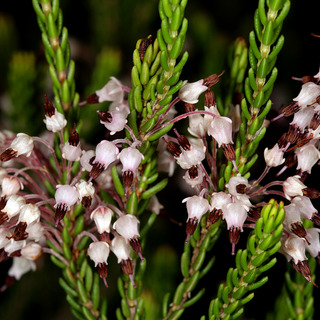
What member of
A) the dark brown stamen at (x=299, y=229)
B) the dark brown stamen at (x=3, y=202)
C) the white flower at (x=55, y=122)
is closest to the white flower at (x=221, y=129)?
the dark brown stamen at (x=299, y=229)

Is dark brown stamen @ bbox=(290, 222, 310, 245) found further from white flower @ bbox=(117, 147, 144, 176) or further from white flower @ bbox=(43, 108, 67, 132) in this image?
white flower @ bbox=(43, 108, 67, 132)

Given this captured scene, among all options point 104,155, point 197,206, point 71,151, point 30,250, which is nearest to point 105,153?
point 104,155

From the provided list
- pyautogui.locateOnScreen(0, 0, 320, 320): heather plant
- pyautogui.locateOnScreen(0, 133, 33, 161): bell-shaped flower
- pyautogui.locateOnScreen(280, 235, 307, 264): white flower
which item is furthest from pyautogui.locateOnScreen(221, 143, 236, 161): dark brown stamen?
pyautogui.locateOnScreen(0, 133, 33, 161): bell-shaped flower

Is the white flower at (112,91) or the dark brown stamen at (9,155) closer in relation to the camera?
the dark brown stamen at (9,155)

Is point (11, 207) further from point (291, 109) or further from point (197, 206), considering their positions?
point (291, 109)

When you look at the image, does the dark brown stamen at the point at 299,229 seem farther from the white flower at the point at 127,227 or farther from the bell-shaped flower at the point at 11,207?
the bell-shaped flower at the point at 11,207
